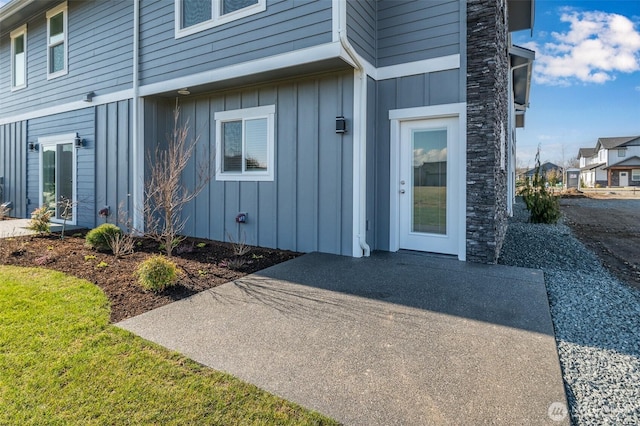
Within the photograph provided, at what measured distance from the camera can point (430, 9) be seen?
534cm

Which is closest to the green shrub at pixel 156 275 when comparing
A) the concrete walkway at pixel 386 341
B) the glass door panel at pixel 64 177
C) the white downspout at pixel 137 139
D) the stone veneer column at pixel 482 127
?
the concrete walkway at pixel 386 341

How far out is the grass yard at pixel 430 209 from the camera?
5574mm

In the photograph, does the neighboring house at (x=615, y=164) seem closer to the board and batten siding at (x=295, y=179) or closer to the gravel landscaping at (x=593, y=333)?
the gravel landscaping at (x=593, y=333)

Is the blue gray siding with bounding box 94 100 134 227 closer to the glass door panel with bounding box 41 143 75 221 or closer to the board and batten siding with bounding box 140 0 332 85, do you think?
the glass door panel with bounding box 41 143 75 221

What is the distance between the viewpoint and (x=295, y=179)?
19.8ft

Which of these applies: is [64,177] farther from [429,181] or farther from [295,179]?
[429,181]

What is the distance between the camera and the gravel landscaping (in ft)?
6.73

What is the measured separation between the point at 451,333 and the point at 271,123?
458 centimetres

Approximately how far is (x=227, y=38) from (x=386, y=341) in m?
5.39

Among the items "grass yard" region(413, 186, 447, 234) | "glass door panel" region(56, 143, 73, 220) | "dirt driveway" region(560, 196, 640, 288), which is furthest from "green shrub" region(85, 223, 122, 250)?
"dirt driveway" region(560, 196, 640, 288)

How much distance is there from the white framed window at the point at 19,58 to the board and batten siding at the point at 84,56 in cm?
19

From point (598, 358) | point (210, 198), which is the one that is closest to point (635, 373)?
point (598, 358)

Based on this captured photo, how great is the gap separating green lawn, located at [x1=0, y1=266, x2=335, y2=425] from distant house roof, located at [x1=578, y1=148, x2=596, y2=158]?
70894 mm

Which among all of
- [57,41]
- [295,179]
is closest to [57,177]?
[57,41]
